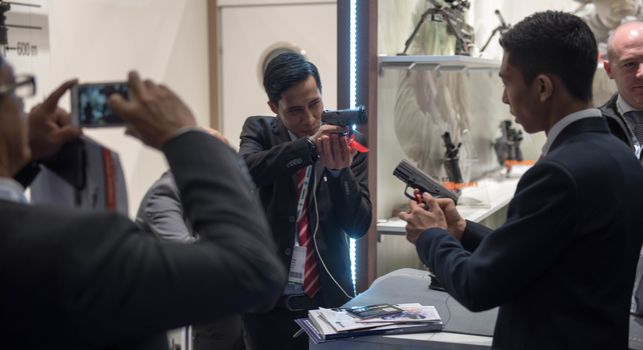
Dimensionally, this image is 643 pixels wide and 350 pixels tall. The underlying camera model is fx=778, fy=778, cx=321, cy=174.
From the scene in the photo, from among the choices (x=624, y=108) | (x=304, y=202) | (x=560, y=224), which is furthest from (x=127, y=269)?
(x=624, y=108)

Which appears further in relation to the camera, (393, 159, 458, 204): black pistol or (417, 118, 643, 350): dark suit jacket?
(393, 159, 458, 204): black pistol

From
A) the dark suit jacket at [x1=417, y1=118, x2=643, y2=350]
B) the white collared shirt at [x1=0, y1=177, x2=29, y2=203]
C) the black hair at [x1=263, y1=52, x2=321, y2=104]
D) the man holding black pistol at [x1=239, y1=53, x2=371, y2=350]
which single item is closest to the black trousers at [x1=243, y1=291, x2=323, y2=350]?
the man holding black pistol at [x1=239, y1=53, x2=371, y2=350]

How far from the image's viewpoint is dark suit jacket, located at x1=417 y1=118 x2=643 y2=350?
5.17 ft

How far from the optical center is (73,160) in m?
1.07

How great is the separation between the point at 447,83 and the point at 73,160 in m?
3.50

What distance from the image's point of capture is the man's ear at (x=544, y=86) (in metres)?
1.70

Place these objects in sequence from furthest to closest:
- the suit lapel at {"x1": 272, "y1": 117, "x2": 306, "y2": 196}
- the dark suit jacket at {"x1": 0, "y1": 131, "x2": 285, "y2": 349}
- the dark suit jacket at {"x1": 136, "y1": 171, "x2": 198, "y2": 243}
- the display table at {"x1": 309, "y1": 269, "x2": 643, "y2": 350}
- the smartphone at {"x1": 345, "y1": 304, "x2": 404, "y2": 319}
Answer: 1. the suit lapel at {"x1": 272, "y1": 117, "x2": 306, "y2": 196}
2. the smartphone at {"x1": 345, "y1": 304, "x2": 404, "y2": 319}
3. the display table at {"x1": 309, "y1": 269, "x2": 643, "y2": 350}
4. the dark suit jacket at {"x1": 136, "y1": 171, "x2": 198, "y2": 243}
5. the dark suit jacket at {"x1": 0, "y1": 131, "x2": 285, "y2": 349}

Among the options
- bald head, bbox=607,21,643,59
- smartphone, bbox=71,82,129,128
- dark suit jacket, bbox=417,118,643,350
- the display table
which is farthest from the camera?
bald head, bbox=607,21,643,59

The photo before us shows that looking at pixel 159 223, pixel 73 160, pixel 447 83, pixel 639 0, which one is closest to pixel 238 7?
pixel 447 83

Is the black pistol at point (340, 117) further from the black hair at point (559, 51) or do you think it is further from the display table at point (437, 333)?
the black hair at point (559, 51)

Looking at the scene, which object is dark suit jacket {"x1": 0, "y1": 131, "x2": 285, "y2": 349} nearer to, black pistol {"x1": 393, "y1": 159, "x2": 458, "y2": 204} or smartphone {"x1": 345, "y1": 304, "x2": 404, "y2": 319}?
smartphone {"x1": 345, "y1": 304, "x2": 404, "y2": 319}

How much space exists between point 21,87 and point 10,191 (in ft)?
0.42

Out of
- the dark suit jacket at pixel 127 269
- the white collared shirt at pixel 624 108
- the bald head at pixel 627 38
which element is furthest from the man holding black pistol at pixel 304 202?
the dark suit jacket at pixel 127 269

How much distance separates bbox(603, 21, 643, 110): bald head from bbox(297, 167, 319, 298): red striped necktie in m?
1.36
